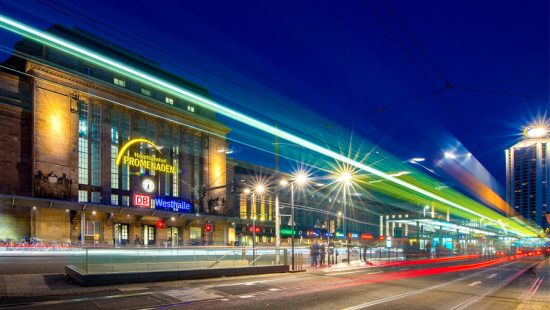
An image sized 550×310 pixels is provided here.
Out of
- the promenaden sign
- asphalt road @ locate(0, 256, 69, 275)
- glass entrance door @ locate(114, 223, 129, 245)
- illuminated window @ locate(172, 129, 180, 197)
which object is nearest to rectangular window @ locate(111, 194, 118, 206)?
glass entrance door @ locate(114, 223, 129, 245)

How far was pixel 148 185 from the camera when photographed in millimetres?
62125

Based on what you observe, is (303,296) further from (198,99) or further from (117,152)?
(117,152)

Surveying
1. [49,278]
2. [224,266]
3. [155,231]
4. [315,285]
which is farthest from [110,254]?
[155,231]

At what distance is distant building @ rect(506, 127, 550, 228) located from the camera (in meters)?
12.9

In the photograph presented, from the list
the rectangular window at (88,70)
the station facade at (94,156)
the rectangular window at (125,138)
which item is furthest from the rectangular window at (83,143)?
the rectangular window at (125,138)

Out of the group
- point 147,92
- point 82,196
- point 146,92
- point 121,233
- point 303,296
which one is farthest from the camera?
point 147,92

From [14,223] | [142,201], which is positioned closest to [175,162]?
[142,201]

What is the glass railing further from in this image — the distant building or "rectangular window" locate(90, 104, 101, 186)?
"rectangular window" locate(90, 104, 101, 186)

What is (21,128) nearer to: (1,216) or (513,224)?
(1,216)

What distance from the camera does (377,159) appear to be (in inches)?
2571

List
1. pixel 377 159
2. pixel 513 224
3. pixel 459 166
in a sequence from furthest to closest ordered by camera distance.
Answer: pixel 513 224
pixel 377 159
pixel 459 166

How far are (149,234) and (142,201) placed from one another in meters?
7.79

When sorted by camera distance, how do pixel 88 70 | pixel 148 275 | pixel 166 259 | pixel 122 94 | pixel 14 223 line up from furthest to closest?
pixel 122 94 → pixel 88 70 → pixel 14 223 → pixel 166 259 → pixel 148 275

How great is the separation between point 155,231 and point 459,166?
46.4 m
